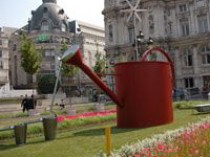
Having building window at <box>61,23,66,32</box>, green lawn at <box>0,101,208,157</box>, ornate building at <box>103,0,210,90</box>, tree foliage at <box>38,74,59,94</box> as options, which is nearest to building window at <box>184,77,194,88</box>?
ornate building at <box>103,0,210,90</box>

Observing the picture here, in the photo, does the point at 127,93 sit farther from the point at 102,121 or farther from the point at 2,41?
the point at 2,41

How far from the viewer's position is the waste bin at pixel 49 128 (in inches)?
547

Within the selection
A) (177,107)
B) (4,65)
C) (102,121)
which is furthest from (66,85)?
(102,121)

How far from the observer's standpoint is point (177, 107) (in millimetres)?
27000

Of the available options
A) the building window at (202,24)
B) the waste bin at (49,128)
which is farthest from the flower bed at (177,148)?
the building window at (202,24)

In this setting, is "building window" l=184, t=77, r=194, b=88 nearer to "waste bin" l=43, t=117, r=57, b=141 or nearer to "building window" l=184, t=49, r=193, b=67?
"building window" l=184, t=49, r=193, b=67

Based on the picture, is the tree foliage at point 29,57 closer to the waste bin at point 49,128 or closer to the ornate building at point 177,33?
the ornate building at point 177,33

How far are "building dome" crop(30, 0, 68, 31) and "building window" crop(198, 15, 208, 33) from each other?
47100mm

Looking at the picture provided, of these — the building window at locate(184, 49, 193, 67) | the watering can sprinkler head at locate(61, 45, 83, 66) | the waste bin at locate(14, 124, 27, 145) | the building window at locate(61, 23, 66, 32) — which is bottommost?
the waste bin at locate(14, 124, 27, 145)

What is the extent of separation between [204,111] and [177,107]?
24.4ft

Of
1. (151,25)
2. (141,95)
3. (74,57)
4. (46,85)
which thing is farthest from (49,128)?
(46,85)

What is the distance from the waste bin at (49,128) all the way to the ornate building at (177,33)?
40.6 meters

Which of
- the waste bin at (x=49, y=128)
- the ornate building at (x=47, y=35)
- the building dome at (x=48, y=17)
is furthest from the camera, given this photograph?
the building dome at (x=48, y=17)

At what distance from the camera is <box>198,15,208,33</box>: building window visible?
53656 millimetres
